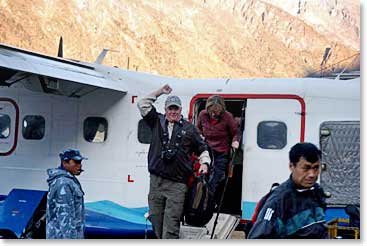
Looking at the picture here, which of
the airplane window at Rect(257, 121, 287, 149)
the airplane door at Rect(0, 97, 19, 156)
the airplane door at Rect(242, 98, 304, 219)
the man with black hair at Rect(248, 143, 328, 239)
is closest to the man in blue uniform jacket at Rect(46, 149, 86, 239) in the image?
the man with black hair at Rect(248, 143, 328, 239)

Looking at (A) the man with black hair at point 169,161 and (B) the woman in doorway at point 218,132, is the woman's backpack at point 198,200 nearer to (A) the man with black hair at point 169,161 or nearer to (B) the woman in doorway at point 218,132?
(A) the man with black hair at point 169,161

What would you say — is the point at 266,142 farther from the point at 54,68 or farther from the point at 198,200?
the point at 54,68

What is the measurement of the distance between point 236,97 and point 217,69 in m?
37.9

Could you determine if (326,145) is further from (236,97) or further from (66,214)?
(66,214)

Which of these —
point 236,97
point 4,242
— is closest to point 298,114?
point 236,97

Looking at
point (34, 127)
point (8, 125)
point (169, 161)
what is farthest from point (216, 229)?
point (8, 125)

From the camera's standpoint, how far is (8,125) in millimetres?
9141

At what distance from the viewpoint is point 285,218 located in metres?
3.82

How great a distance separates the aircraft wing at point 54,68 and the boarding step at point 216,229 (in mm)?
2119

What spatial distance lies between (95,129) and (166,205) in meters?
2.35

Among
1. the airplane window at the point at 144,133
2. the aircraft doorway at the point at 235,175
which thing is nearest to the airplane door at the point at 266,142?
the aircraft doorway at the point at 235,175

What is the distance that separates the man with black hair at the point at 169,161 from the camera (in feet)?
22.2

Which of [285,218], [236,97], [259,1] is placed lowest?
[285,218]

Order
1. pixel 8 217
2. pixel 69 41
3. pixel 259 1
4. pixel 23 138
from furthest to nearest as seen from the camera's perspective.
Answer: pixel 259 1 < pixel 69 41 < pixel 23 138 < pixel 8 217
